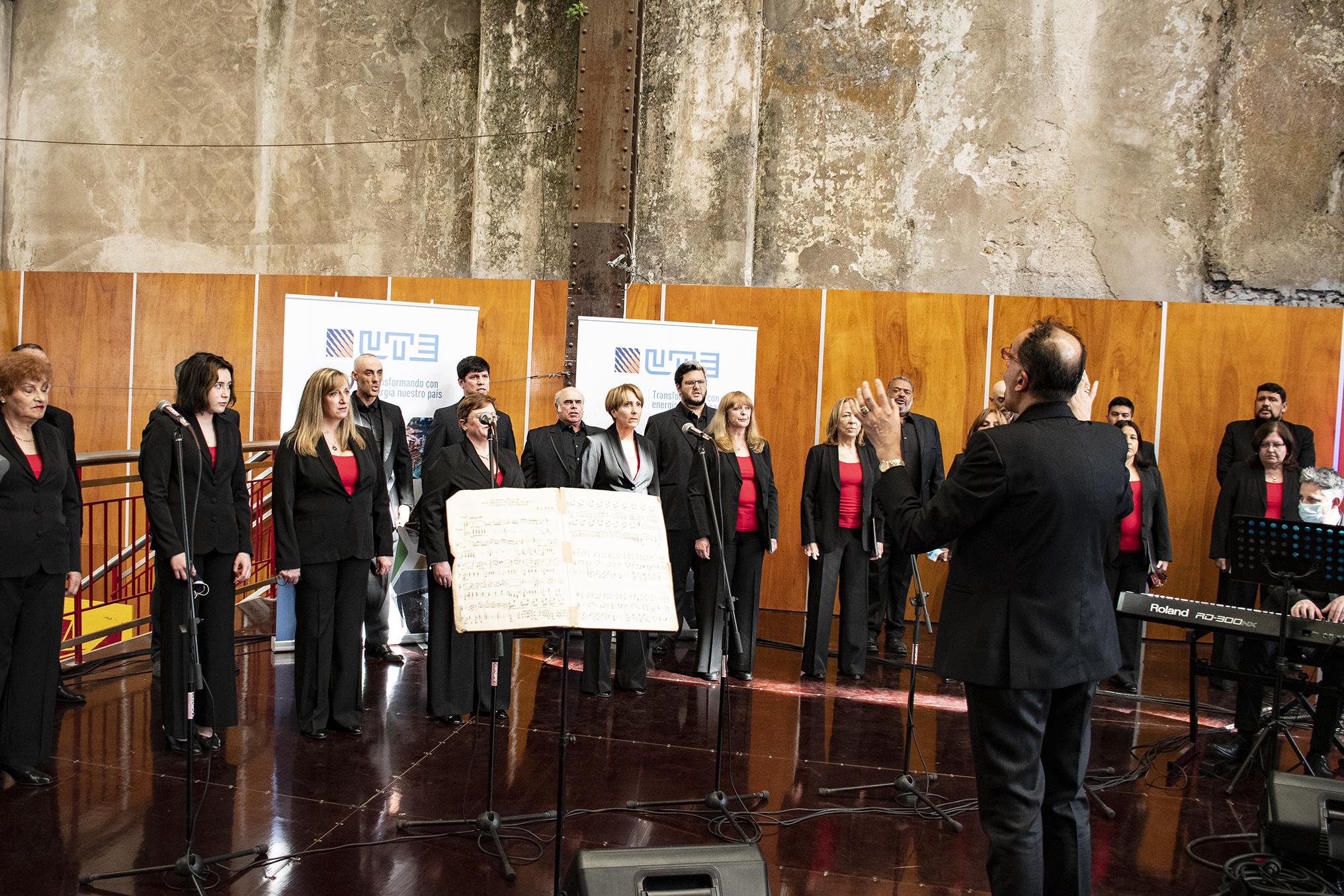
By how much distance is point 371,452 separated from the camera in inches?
191

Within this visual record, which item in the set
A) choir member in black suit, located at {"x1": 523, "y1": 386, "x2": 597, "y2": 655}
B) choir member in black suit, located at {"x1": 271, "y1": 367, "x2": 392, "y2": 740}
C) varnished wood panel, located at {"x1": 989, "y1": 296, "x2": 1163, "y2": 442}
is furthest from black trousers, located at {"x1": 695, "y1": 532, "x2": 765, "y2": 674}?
varnished wood panel, located at {"x1": 989, "y1": 296, "x2": 1163, "y2": 442}

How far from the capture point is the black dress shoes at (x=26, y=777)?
3949 millimetres

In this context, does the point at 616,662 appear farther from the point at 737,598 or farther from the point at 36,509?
the point at 36,509

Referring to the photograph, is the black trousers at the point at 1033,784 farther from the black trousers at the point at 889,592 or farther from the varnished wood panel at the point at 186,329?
the varnished wood panel at the point at 186,329

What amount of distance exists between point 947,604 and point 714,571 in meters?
3.14

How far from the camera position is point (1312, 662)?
451 centimetres

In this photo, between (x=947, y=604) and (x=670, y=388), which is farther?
(x=670, y=388)

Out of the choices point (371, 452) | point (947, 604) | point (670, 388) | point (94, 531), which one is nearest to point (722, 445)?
point (670, 388)

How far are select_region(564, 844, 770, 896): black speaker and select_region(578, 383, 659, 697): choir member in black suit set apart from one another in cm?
324

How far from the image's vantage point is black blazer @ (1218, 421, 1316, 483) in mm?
6918

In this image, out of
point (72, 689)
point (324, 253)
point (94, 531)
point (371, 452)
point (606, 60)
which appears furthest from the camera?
point (324, 253)

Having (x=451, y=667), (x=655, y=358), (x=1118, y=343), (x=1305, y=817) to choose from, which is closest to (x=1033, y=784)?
(x=1305, y=817)

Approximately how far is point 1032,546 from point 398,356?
4.58m

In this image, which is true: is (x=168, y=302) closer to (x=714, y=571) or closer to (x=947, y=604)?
(x=714, y=571)
